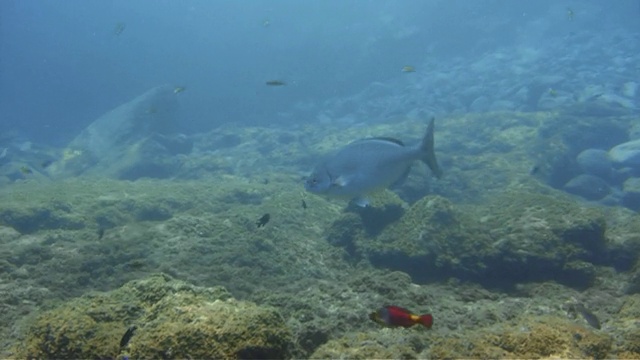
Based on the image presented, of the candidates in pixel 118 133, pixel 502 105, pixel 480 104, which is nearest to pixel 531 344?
pixel 118 133

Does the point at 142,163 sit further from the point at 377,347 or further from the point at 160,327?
the point at 377,347

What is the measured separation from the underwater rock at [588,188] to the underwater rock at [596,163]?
0.91 meters

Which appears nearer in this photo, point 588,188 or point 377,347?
point 377,347

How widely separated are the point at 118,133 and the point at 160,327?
24285 millimetres

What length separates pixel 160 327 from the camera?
2869 millimetres

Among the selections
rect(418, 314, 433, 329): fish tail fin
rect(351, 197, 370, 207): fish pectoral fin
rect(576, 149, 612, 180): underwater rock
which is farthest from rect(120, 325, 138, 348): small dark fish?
rect(576, 149, 612, 180): underwater rock

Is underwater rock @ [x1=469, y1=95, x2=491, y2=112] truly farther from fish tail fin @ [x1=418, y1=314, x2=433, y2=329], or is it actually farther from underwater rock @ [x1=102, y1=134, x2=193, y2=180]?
fish tail fin @ [x1=418, y1=314, x2=433, y2=329]

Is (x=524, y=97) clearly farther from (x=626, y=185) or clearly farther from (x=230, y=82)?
(x=230, y=82)

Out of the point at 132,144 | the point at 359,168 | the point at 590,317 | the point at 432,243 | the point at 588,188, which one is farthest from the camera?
the point at 132,144

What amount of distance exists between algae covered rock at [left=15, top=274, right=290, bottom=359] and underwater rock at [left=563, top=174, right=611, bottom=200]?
14.0 metres

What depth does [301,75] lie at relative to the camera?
137 ft

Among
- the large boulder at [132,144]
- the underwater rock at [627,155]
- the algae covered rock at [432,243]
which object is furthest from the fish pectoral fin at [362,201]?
the large boulder at [132,144]

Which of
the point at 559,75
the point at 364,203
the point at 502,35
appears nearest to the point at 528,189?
the point at 364,203

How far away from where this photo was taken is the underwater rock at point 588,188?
13.9m
